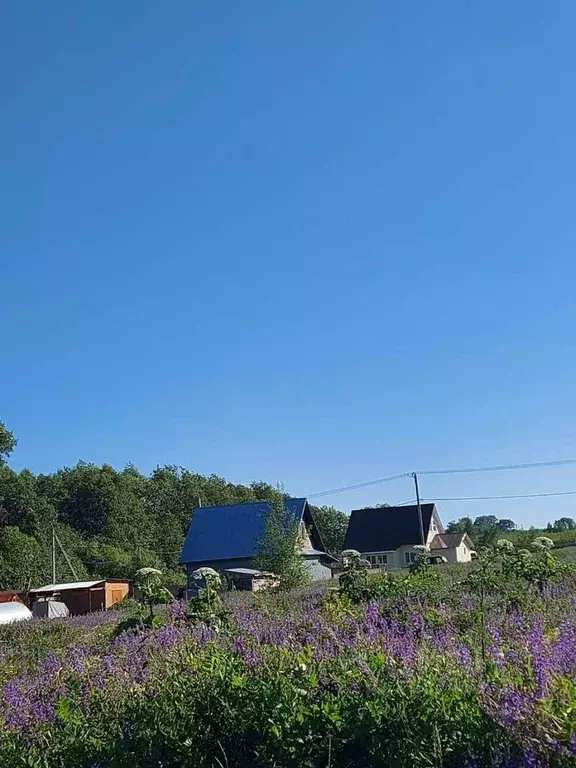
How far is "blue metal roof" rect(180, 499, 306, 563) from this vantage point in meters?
39.9

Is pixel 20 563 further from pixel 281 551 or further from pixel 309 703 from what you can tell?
pixel 309 703

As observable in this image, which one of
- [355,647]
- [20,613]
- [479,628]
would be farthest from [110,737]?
[20,613]

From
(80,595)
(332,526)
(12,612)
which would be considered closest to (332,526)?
(332,526)

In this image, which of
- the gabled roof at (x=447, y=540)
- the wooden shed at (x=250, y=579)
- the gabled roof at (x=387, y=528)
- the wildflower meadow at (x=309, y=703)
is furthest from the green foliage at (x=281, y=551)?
the gabled roof at (x=447, y=540)

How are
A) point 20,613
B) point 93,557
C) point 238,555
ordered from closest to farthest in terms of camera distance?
point 20,613, point 238,555, point 93,557

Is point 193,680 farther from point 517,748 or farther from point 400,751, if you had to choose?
point 517,748

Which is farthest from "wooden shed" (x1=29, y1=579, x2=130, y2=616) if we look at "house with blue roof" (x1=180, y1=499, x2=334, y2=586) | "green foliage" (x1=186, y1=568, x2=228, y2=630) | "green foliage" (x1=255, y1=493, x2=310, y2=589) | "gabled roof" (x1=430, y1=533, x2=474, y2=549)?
"gabled roof" (x1=430, y1=533, x2=474, y2=549)

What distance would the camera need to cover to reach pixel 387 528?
5875cm

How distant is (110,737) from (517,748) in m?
2.29

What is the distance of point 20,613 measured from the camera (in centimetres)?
2566

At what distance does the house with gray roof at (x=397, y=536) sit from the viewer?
56688 millimetres

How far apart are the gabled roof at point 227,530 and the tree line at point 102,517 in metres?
6.61

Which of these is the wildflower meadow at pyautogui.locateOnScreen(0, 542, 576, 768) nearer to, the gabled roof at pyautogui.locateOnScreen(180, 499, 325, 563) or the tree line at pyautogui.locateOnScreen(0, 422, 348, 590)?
the gabled roof at pyautogui.locateOnScreen(180, 499, 325, 563)

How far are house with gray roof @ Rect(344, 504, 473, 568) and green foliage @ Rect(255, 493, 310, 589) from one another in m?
25.0
